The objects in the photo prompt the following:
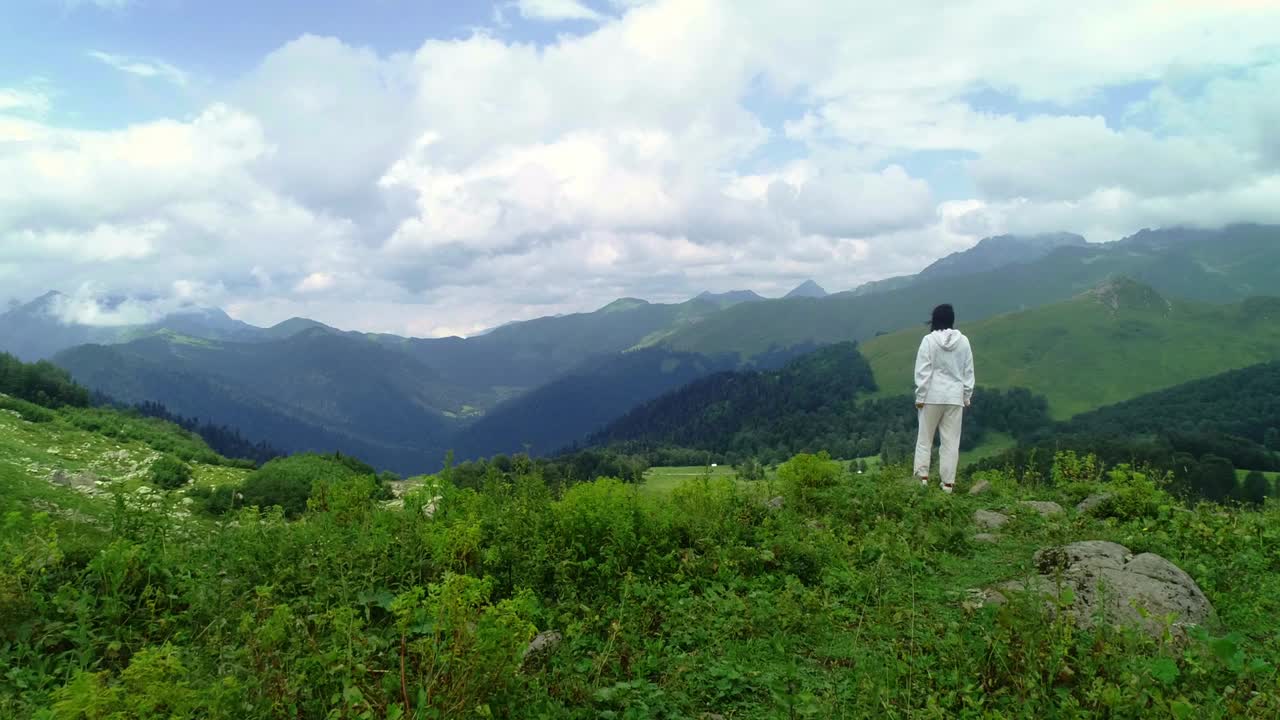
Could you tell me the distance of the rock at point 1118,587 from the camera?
19.1ft

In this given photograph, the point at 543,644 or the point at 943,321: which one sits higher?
the point at 943,321

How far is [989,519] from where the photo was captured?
977cm

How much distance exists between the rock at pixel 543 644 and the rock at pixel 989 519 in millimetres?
6884

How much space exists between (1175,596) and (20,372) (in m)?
42.7

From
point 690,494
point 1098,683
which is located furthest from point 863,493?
point 1098,683

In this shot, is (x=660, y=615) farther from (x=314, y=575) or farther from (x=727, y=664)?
(x=314, y=575)

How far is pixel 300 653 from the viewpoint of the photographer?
4832 mm

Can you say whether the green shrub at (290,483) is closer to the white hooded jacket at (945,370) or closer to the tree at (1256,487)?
the white hooded jacket at (945,370)

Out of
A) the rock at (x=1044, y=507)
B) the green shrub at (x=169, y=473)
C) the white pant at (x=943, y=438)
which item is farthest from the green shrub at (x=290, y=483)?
the rock at (x=1044, y=507)

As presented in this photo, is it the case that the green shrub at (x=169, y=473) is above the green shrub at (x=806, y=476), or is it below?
below

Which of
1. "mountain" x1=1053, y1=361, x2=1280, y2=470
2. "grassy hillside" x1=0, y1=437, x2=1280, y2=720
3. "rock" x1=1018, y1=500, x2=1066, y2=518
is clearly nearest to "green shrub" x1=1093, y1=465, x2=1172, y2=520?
"grassy hillside" x1=0, y1=437, x2=1280, y2=720

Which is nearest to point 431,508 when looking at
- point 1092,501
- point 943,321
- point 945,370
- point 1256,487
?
point 945,370

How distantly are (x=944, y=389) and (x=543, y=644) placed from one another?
9.45 m

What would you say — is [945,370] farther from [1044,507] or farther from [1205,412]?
[1205,412]
